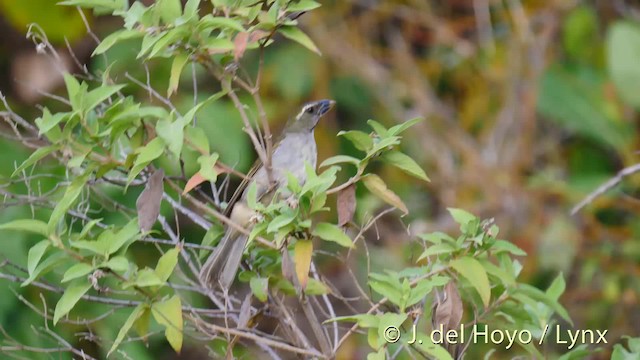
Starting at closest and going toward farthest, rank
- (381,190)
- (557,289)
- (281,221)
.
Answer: (281,221) → (381,190) → (557,289)

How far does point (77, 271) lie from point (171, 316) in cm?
23

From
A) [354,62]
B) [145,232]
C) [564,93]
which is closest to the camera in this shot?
[145,232]

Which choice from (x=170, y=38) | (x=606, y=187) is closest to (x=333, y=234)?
(x=170, y=38)

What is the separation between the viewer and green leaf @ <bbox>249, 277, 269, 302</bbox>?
8.05 ft

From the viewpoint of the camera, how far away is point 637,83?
4.91 meters

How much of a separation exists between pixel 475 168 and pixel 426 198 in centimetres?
49

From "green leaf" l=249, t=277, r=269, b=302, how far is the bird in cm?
14

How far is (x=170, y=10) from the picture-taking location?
7.68 feet

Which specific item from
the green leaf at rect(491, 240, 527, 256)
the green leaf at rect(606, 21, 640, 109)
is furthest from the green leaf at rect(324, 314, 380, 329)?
the green leaf at rect(606, 21, 640, 109)

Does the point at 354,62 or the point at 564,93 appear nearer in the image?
the point at 564,93

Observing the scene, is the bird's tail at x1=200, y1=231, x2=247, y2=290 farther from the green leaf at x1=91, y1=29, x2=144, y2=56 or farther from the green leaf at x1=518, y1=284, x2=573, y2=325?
the green leaf at x1=518, y1=284, x2=573, y2=325

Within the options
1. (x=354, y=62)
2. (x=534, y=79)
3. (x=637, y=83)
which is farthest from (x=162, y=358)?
(x=637, y=83)

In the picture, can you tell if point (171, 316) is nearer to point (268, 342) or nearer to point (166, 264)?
point (166, 264)

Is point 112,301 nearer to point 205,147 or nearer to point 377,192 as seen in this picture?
point 205,147
